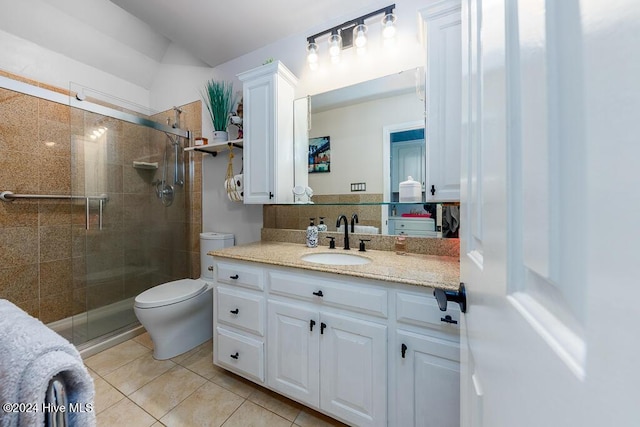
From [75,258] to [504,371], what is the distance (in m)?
2.66

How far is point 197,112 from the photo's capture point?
7.53ft

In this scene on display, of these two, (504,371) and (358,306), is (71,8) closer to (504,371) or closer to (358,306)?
→ (358,306)

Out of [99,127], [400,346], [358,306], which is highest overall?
[99,127]

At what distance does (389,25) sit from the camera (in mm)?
1478

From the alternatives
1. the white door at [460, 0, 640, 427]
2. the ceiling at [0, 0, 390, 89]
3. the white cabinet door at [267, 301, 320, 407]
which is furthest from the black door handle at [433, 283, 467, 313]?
the ceiling at [0, 0, 390, 89]

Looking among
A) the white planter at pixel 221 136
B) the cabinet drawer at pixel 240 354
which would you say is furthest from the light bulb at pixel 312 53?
the cabinet drawer at pixel 240 354

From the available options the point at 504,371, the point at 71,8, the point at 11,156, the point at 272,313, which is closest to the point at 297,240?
the point at 272,313

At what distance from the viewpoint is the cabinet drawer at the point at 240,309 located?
134 cm

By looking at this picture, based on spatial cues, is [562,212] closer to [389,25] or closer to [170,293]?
[389,25]

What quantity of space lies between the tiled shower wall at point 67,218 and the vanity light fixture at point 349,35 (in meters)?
1.23

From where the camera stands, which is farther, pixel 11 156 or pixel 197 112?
pixel 197 112

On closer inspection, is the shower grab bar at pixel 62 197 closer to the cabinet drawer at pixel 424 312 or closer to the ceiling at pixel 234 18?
the ceiling at pixel 234 18

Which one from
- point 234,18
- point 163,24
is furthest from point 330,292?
point 163,24

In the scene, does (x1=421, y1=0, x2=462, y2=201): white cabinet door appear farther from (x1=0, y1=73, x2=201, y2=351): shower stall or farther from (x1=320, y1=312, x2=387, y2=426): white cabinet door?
(x1=0, y1=73, x2=201, y2=351): shower stall
